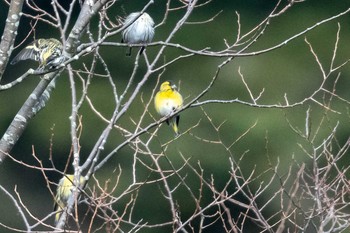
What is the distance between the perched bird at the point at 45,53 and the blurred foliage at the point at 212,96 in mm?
8141

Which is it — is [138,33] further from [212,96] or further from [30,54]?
[212,96]

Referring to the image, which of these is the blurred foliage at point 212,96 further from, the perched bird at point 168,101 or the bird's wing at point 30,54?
the bird's wing at point 30,54

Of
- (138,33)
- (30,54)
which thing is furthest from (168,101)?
(30,54)

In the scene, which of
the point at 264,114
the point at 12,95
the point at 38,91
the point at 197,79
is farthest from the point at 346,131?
the point at 38,91

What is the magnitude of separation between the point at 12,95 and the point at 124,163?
2.07 metres

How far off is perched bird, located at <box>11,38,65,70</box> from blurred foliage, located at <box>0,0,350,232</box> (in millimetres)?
8141

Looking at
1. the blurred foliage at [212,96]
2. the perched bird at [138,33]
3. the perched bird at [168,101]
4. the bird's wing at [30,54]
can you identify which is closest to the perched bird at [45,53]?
the bird's wing at [30,54]

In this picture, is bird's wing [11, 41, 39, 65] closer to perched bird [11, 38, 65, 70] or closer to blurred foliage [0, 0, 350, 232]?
perched bird [11, 38, 65, 70]

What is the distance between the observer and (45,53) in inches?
280

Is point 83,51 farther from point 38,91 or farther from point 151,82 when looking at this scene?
point 151,82

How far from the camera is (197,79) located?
17.2 meters

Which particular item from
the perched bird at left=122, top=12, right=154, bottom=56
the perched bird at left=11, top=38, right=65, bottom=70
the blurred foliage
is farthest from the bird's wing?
the blurred foliage

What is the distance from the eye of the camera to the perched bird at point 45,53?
667cm

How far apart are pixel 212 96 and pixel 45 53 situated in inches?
376
